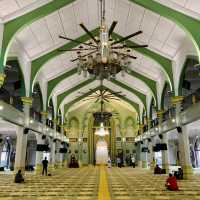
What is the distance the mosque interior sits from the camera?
7.20 meters

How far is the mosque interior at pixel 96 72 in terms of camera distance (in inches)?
283

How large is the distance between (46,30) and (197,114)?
7.52m

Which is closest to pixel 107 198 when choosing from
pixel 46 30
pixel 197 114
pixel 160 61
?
pixel 197 114

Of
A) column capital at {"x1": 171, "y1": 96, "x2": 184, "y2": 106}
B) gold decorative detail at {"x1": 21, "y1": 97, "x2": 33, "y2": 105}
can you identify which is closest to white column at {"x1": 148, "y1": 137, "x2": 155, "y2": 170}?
column capital at {"x1": 171, "y1": 96, "x2": 184, "y2": 106}

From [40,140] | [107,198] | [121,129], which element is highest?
[121,129]

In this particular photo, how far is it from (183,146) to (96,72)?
240 inches

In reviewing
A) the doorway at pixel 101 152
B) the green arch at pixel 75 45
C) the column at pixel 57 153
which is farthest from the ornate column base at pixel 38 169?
the doorway at pixel 101 152

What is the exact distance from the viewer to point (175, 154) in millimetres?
24047

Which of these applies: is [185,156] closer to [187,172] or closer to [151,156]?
[187,172]

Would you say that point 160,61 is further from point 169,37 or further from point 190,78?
point 190,78

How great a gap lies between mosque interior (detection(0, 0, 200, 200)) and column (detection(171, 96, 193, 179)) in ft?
0.15

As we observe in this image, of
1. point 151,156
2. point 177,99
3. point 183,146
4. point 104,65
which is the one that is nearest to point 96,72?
point 104,65

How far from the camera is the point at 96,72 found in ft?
25.0

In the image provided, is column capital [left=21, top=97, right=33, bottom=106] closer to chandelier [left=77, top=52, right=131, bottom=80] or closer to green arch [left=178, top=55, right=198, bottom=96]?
chandelier [left=77, top=52, right=131, bottom=80]
